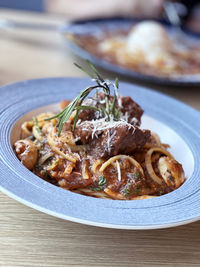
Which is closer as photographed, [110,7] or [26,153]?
[26,153]

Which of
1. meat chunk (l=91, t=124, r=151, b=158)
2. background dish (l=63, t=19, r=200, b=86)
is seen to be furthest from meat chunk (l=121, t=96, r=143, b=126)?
background dish (l=63, t=19, r=200, b=86)

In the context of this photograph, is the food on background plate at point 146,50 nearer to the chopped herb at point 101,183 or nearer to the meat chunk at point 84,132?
the meat chunk at point 84,132

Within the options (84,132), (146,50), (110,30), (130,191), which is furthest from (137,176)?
(110,30)

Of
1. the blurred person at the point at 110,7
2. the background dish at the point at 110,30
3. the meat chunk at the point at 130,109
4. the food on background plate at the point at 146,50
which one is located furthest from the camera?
the blurred person at the point at 110,7

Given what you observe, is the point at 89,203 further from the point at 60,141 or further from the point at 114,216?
the point at 60,141

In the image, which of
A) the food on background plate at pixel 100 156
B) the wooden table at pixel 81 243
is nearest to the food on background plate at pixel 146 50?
the food on background plate at pixel 100 156

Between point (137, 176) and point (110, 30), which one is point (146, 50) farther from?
point (137, 176)

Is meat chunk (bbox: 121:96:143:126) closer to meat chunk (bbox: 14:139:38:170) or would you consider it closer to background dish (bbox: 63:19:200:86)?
meat chunk (bbox: 14:139:38:170)
